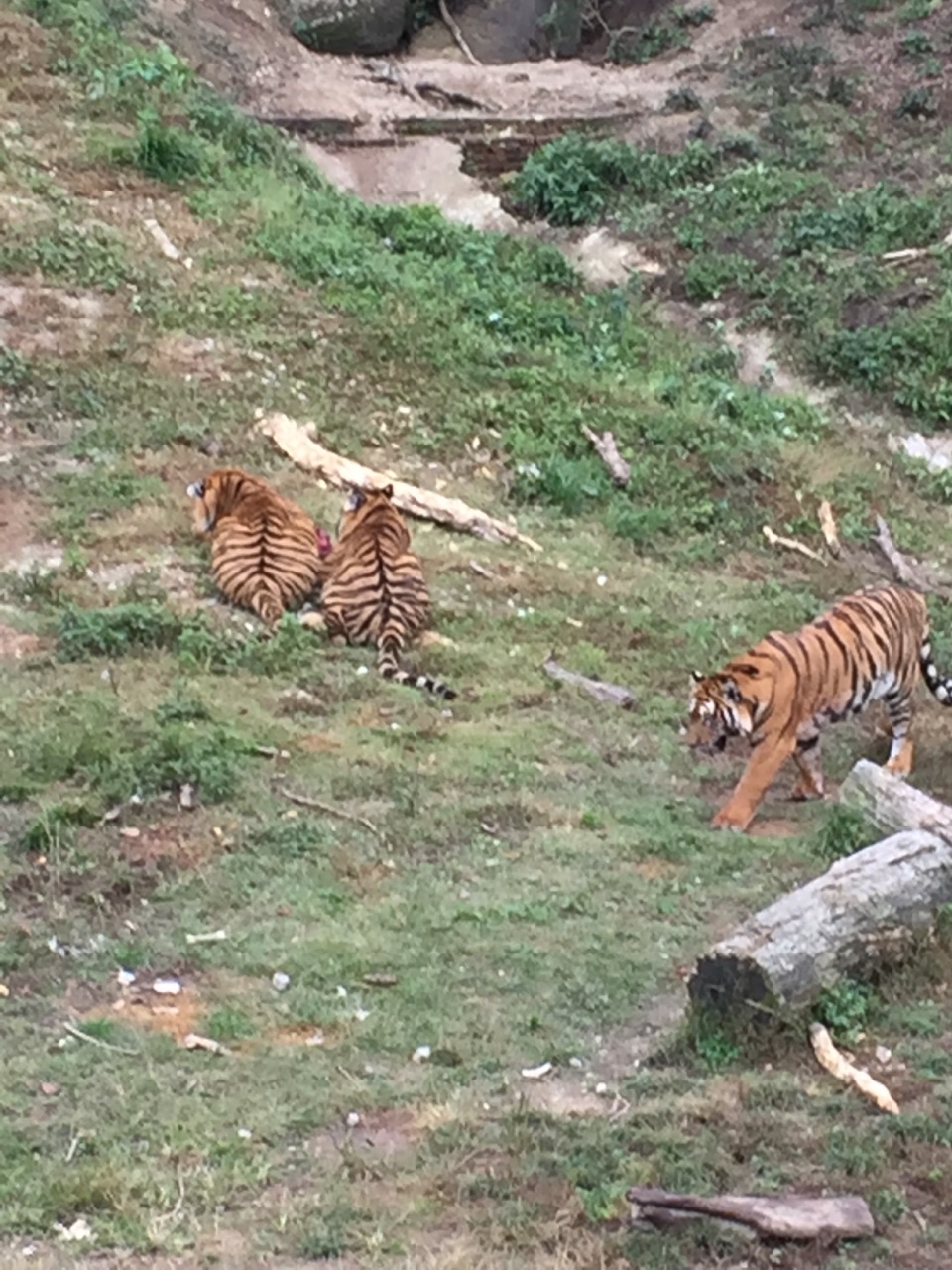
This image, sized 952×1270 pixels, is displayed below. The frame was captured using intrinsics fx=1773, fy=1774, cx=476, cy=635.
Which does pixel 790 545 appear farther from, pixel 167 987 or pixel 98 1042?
pixel 98 1042

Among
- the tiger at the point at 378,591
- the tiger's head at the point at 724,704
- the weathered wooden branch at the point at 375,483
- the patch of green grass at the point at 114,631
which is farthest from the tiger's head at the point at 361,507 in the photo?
the tiger's head at the point at 724,704

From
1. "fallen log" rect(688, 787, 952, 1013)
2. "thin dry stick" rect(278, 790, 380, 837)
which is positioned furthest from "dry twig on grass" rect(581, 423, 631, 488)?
"fallen log" rect(688, 787, 952, 1013)

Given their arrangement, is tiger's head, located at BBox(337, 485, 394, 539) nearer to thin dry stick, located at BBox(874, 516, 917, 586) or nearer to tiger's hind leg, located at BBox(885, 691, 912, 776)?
tiger's hind leg, located at BBox(885, 691, 912, 776)

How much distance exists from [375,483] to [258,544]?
202 cm

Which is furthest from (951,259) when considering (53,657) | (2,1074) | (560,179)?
(2,1074)

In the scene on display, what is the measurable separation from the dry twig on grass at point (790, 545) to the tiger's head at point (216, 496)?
12.8 feet

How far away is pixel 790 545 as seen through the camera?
12281 millimetres

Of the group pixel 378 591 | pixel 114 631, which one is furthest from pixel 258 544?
pixel 114 631

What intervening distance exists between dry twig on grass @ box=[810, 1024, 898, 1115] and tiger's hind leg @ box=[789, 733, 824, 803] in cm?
291

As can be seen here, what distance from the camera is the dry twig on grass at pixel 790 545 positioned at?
40.2ft

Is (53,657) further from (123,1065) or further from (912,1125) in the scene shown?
(912,1125)

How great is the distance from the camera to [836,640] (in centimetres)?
838

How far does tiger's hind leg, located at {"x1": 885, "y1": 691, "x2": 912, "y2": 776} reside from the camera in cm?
883

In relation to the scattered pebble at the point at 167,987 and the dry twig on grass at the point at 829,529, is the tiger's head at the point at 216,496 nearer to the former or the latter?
the dry twig on grass at the point at 829,529
